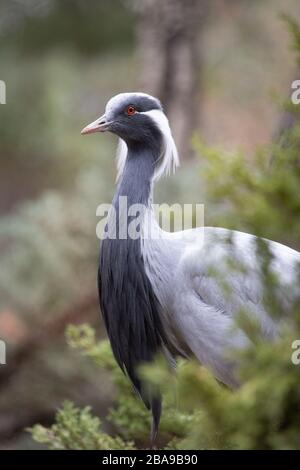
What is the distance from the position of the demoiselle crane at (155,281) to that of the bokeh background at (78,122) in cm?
268

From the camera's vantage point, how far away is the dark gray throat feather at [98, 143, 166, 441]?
4.01 metres

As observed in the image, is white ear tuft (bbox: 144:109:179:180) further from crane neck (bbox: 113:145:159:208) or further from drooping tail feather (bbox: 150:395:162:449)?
drooping tail feather (bbox: 150:395:162:449)

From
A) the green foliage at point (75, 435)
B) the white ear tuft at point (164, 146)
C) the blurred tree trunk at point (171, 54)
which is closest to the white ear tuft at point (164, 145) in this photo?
the white ear tuft at point (164, 146)

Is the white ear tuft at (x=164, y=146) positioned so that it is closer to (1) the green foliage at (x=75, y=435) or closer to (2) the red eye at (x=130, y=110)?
(2) the red eye at (x=130, y=110)

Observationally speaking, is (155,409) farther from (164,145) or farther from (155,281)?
(164,145)

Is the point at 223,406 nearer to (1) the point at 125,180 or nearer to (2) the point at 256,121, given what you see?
(1) the point at 125,180

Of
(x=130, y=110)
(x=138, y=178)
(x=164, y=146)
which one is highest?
(x=130, y=110)

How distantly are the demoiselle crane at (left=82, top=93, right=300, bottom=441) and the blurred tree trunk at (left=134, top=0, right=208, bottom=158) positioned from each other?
4.64 m

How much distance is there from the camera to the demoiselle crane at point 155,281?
3.84 m

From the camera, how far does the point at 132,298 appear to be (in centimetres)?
402

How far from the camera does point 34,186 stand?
14.8 metres

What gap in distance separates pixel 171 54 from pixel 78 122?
626 cm

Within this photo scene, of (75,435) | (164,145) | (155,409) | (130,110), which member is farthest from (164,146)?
(75,435)

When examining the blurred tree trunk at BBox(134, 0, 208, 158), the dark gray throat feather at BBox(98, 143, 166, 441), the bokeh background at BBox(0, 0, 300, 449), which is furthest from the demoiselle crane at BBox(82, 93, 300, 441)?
the blurred tree trunk at BBox(134, 0, 208, 158)
